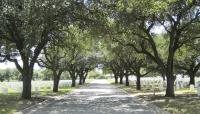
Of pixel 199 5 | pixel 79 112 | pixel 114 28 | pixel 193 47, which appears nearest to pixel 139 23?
pixel 114 28

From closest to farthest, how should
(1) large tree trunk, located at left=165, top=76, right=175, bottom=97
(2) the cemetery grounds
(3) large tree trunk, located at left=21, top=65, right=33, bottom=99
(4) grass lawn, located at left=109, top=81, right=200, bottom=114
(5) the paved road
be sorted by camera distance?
→ (4) grass lawn, located at left=109, top=81, right=200, bottom=114 < (5) the paved road < (2) the cemetery grounds < (3) large tree trunk, located at left=21, top=65, right=33, bottom=99 < (1) large tree trunk, located at left=165, top=76, right=175, bottom=97

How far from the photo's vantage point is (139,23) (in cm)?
3023

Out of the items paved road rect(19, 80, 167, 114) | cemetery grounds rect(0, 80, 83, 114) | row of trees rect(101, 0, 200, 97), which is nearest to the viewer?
paved road rect(19, 80, 167, 114)

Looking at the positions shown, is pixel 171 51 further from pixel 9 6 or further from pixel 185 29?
pixel 9 6

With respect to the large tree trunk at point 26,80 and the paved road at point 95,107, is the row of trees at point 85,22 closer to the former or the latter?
the large tree trunk at point 26,80

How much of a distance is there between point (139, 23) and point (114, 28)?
1.84 metres

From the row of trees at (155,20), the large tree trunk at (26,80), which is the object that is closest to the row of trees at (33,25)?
the large tree trunk at (26,80)

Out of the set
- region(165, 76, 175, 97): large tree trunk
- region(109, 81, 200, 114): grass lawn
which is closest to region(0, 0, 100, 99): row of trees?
region(109, 81, 200, 114): grass lawn

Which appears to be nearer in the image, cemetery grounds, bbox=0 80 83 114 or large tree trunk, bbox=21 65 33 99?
cemetery grounds, bbox=0 80 83 114

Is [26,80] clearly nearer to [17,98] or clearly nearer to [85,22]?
[17,98]

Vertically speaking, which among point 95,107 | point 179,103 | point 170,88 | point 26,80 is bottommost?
point 95,107

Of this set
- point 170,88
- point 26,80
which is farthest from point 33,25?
point 170,88

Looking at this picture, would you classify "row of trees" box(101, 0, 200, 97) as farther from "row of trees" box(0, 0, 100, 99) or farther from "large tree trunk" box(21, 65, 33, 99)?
"large tree trunk" box(21, 65, 33, 99)

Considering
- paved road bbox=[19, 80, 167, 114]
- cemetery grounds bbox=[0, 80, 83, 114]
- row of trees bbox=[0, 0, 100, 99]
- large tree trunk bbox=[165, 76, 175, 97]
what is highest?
row of trees bbox=[0, 0, 100, 99]
